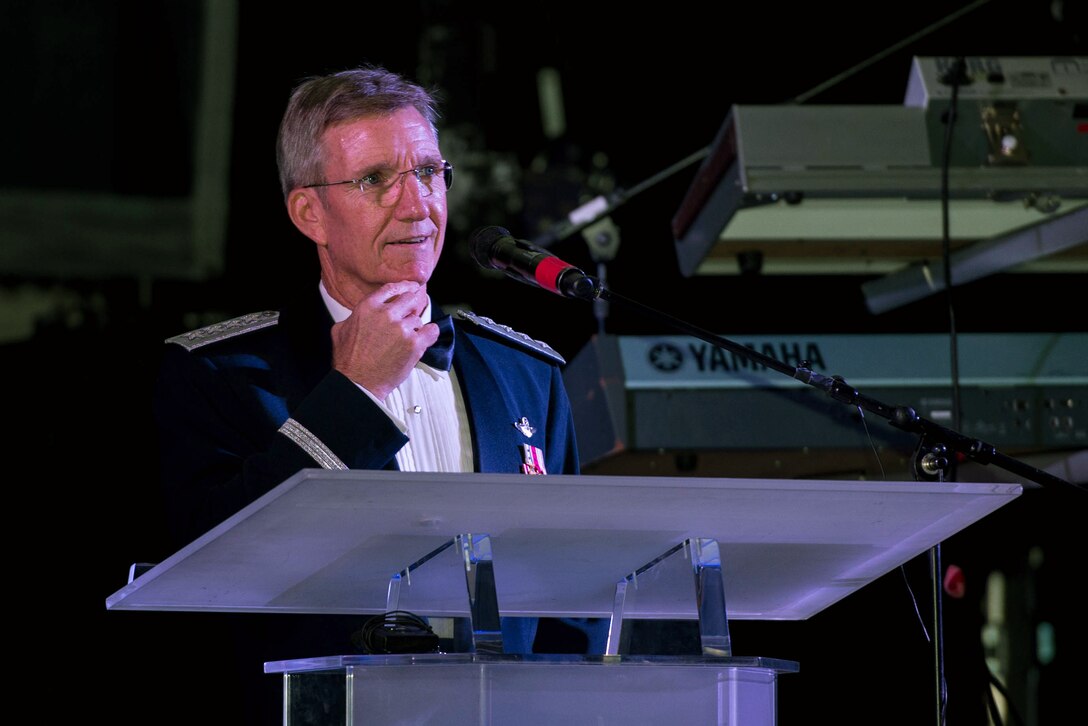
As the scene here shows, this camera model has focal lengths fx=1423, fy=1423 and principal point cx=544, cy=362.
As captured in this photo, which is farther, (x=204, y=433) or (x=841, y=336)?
(x=841, y=336)

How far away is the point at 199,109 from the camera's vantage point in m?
3.23

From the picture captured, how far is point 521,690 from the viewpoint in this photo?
116 centimetres

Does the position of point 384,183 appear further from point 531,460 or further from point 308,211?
point 531,460

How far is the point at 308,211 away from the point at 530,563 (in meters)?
0.76

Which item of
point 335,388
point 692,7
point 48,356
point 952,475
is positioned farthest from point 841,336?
point 335,388

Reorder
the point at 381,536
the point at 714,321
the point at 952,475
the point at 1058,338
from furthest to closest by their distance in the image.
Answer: the point at 714,321 → the point at 1058,338 → the point at 952,475 → the point at 381,536

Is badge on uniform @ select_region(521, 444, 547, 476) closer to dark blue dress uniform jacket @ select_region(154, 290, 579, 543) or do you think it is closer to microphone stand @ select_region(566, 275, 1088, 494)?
dark blue dress uniform jacket @ select_region(154, 290, 579, 543)

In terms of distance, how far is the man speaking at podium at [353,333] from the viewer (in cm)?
166

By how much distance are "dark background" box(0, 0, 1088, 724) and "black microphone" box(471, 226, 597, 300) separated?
144 centimetres

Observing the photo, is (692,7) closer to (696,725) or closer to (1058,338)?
(1058,338)

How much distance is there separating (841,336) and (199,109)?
1524 mm

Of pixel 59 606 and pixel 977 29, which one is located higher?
pixel 977 29

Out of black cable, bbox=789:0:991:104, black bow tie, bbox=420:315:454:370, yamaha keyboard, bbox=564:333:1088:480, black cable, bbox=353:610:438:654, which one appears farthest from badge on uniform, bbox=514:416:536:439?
black cable, bbox=789:0:991:104

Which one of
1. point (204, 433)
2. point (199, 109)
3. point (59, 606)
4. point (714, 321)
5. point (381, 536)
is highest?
point (199, 109)
